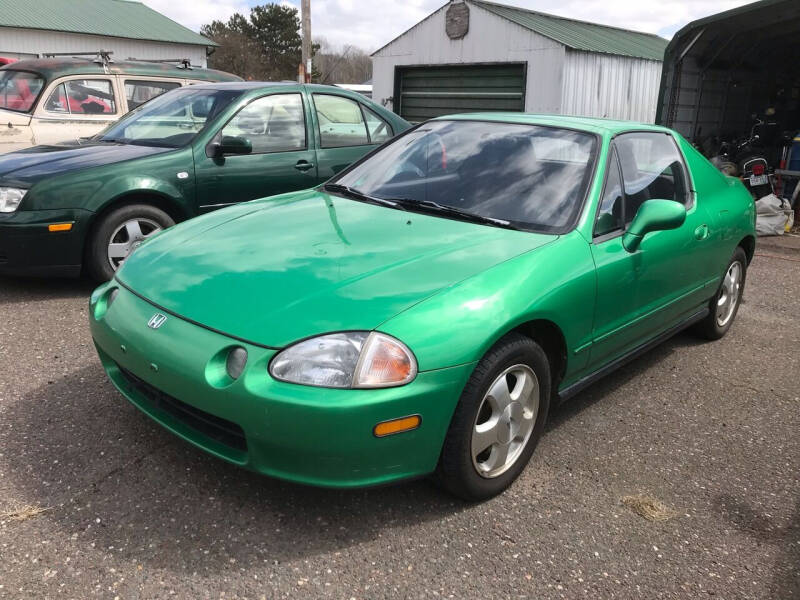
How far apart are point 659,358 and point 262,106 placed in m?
3.52

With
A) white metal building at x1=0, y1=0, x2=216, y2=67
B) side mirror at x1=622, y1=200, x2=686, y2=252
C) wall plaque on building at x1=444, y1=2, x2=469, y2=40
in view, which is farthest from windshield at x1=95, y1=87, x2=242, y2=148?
white metal building at x1=0, y1=0, x2=216, y2=67

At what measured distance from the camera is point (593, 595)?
2.21 meters

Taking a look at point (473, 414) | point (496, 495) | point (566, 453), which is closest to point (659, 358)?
point (566, 453)

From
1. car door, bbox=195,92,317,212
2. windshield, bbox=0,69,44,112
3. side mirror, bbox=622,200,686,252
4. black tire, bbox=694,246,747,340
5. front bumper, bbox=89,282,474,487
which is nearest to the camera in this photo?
front bumper, bbox=89,282,474,487

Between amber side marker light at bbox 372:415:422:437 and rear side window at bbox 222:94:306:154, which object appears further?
rear side window at bbox 222:94:306:154

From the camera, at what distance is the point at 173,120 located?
5457 mm

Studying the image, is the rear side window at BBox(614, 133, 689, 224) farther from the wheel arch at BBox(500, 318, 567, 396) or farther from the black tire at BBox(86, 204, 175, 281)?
the black tire at BBox(86, 204, 175, 281)

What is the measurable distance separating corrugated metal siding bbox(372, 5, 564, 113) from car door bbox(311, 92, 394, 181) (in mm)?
11611

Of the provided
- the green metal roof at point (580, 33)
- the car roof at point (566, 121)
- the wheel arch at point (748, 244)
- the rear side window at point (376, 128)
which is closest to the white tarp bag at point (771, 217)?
the wheel arch at point (748, 244)

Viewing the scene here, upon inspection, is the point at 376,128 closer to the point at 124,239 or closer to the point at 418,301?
the point at 124,239

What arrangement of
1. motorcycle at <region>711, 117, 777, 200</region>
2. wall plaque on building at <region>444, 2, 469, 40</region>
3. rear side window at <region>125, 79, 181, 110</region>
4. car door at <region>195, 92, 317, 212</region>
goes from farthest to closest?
wall plaque on building at <region>444, 2, 469, 40</region> < motorcycle at <region>711, 117, 777, 200</region> < rear side window at <region>125, 79, 181, 110</region> < car door at <region>195, 92, 317, 212</region>

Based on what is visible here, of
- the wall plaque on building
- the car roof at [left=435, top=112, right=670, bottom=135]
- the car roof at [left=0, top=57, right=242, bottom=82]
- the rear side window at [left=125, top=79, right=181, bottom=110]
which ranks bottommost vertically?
the car roof at [left=435, top=112, right=670, bottom=135]

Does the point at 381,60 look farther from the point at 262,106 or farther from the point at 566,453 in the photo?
the point at 566,453

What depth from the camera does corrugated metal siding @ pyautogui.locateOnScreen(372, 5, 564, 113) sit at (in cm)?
1703
